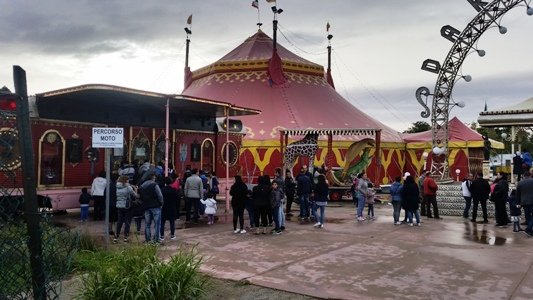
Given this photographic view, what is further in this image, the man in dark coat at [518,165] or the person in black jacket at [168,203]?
the man in dark coat at [518,165]

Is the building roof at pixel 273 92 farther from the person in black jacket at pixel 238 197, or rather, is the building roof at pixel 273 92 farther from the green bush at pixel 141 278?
the green bush at pixel 141 278

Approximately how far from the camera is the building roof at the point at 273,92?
26094 mm

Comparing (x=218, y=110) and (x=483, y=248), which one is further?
(x=218, y=110)

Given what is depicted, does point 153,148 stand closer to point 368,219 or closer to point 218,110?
point 218,110

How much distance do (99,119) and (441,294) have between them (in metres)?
10.7

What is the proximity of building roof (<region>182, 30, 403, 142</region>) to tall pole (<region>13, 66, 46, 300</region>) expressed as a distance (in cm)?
2141

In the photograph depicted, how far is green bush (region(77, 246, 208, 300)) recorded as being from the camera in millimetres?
5094

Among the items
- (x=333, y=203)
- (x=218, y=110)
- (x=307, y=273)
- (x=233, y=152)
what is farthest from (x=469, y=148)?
(x=307, y=273)

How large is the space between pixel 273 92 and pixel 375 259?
20932 millimetres

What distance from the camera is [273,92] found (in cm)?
2831

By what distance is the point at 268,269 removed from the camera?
288 inches

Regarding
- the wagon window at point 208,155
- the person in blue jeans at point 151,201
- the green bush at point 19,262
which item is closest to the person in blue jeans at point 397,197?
the person in blue jeans at point 151,201

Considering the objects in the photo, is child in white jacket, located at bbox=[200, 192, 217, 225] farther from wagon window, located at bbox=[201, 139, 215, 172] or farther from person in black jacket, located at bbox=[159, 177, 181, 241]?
wagon window, located at bbox=[201, 139, 215, 172]

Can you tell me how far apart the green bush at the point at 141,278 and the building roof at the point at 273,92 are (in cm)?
1924
